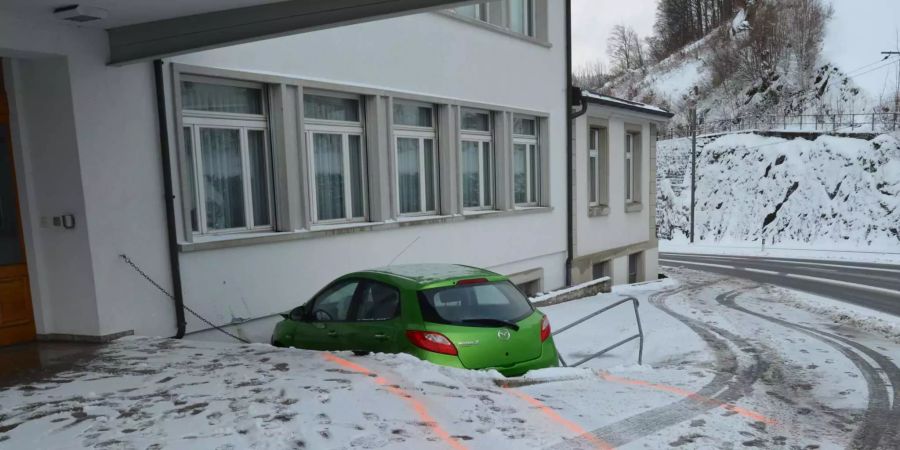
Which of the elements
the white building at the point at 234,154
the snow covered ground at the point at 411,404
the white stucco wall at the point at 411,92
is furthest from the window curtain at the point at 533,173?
the snow covered ground at the point at 411,404

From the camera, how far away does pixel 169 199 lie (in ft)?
23.1

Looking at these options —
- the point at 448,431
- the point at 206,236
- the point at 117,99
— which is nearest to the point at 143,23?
the point at 117,99

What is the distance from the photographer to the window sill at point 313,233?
7402 millimetres

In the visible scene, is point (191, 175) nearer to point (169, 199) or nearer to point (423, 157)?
point (169, 199)

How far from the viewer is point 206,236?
25.0 ft

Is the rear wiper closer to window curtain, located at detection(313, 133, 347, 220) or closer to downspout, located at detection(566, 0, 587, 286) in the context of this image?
window curtain, located at detection(313, 133, 347, 220)

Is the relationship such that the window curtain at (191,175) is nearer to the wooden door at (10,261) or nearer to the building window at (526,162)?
the wooden door at (10,261)

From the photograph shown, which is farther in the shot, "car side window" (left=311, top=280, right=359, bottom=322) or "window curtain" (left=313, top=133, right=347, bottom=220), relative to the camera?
"window curtain" (left=313, top=133, right=347, bottom=220)

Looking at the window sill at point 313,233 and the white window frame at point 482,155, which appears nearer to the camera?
the window sill at point 313,233

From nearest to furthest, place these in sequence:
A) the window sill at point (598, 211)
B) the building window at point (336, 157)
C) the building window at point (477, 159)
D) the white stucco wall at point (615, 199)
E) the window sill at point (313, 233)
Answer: the window sill at point (313, 233) < the building window at point (336, 157) < the building window at point (477, 159) < the white stucco wall at point (615, 199) < the window sill at point (598, 211)

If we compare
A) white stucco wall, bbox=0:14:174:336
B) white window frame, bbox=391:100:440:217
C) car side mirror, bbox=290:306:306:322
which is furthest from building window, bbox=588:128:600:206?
white stucco wall, bbox=0:14:174:336

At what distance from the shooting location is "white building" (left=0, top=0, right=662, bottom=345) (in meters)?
6.27

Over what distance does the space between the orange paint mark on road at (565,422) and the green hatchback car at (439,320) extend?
0.56 m

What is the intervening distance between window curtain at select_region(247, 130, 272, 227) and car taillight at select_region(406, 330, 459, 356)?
382 cm
